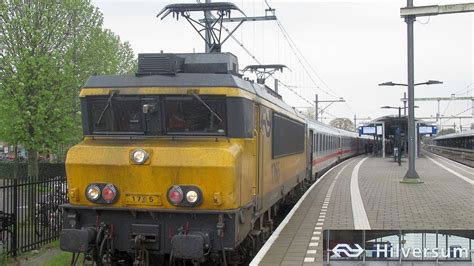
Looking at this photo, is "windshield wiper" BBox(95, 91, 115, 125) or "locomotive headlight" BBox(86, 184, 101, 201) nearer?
"locomotive headlight" BBox(86, 184, 101, 201)

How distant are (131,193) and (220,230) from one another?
1.26 meters

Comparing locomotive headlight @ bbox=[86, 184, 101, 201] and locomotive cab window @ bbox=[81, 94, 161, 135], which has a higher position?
locomotive cab window @ bbox=[81, 94, 161, 135]

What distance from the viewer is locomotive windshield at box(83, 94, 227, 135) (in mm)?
7070

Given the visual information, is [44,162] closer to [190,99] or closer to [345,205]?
[345,205]

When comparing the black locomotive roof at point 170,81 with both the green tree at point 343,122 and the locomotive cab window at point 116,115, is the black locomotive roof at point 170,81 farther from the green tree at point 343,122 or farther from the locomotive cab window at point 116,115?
the green tree at point 343,122

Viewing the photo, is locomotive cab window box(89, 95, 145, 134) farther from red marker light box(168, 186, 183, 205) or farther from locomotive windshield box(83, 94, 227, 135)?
red marker light box(168, 186, 183, 205)

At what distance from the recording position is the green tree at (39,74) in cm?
1803

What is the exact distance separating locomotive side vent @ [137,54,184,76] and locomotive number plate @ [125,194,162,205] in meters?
1.66

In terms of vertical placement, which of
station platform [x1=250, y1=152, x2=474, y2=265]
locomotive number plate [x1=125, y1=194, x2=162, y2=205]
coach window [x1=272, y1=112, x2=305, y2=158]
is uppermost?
coach window [x1=272, y1=112, x2=305, y2=158]

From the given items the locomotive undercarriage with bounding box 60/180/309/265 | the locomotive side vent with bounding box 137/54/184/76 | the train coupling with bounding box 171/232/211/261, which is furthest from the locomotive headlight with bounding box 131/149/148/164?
the locomotive side vent with bounding box 137/54/184/76

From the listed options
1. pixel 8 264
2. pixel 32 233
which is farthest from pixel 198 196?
pixel 32 233

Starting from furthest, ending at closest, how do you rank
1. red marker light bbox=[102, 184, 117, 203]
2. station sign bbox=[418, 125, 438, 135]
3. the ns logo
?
1. station sign bbox=[418, 125, 438, 135]
2. the ns logo
3. red marker light bbox=[102, 184, 117, 203]

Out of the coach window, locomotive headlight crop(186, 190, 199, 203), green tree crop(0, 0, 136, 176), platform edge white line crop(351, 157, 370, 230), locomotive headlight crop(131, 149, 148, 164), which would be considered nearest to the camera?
locomotive headlight crop(186, 190, 199, 203)

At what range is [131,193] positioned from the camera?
688 cm
